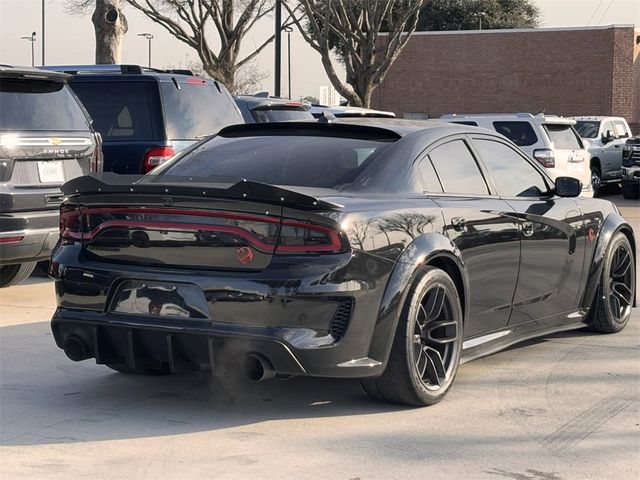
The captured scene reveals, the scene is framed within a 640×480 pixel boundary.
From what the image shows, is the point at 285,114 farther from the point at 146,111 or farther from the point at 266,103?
the point at 146,111

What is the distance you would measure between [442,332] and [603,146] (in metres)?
21.3

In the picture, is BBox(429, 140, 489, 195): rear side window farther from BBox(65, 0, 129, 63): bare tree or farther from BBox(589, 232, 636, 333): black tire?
BBox(65, 0, 129, 63): bare tree

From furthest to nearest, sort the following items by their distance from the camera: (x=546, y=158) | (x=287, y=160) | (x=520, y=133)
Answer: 1. (x=520, y=133)
2. (x=546, y=158)
3. (x=287, y=160)

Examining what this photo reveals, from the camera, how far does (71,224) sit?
18.8 ft

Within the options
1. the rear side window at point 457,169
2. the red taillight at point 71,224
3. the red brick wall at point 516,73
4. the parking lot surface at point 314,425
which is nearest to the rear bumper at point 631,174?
the parking lot surface at point 314,425

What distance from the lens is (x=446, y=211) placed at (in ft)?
19.6

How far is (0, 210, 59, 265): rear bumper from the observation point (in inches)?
338

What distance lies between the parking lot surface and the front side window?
1.09m

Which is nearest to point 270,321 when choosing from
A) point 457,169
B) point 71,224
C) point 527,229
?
point 71,224

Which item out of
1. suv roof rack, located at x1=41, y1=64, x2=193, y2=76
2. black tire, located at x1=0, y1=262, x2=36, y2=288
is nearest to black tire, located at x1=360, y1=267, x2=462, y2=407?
black tire, located at x1=0, y1=262, x2=36, y2=288

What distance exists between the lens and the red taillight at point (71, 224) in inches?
223

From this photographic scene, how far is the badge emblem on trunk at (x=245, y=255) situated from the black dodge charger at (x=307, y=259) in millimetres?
14

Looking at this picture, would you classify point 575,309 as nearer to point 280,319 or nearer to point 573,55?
point 280,319

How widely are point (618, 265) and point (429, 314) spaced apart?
2.77m
